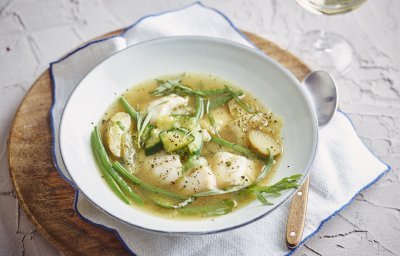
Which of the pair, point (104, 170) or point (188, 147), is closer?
point (104, 170)

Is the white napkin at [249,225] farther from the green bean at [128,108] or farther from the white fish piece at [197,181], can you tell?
the green bean at [128,108]

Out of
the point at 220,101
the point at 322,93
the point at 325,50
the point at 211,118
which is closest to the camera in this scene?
the point at 211,118

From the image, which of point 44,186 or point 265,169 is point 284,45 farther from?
point 44,186

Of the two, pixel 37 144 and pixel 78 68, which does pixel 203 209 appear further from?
pixel 78 68

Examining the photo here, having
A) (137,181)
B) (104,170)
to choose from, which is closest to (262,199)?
(137,181)

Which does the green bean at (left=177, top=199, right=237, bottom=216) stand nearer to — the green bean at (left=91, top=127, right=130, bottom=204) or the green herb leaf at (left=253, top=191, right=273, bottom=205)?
the green herb leaf at (left=253, top=191, right=273, bottom=205)

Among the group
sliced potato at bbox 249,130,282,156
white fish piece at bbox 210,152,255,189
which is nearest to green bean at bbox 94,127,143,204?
white fish piece at bbox 210,152,255,189

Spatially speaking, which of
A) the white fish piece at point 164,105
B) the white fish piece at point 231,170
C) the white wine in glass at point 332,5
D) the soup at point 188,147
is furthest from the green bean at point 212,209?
the white wine in glass at point 332,5
